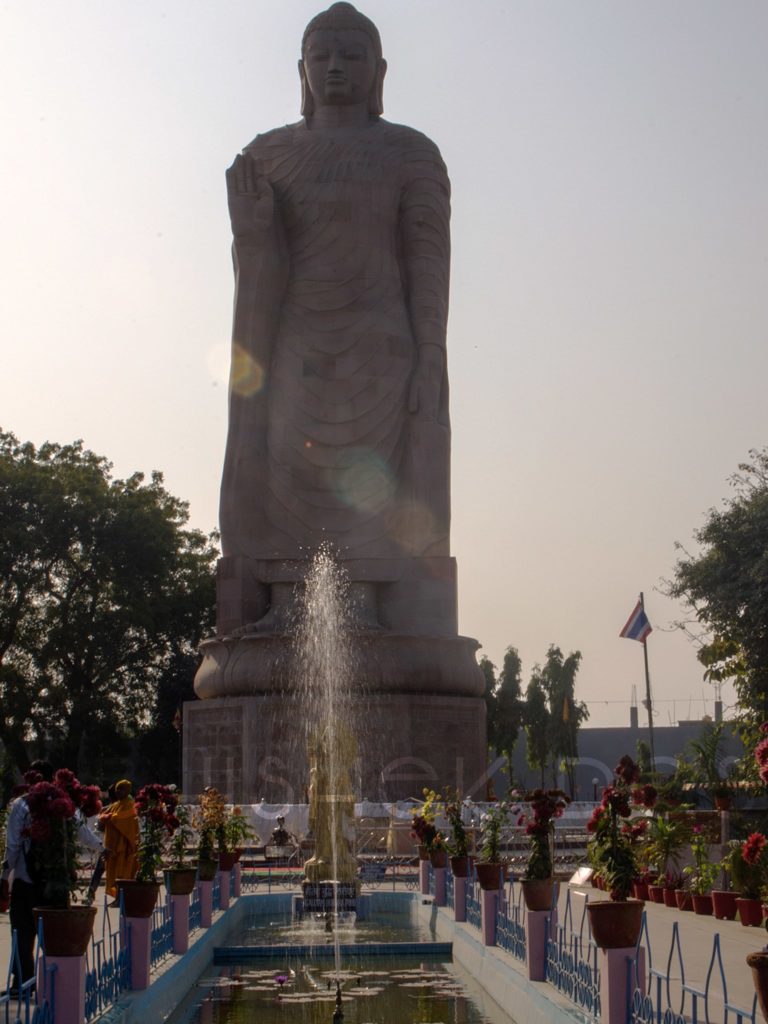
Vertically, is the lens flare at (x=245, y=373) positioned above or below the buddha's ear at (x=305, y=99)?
below

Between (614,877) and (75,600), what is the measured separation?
24.1 metres

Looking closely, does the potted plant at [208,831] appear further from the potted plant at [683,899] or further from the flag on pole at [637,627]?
the flag on pole at [637,627]

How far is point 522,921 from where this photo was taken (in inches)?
344

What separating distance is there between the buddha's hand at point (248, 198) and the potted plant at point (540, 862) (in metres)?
14.2

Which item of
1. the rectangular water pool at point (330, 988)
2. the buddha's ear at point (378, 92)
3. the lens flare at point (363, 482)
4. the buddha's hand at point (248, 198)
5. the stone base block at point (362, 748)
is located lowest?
the rectangular water pool at point (330, 988)

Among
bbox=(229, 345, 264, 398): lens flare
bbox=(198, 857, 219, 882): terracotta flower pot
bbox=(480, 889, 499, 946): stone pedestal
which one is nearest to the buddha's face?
bbox=(229, 345, 264, 398): lens flare

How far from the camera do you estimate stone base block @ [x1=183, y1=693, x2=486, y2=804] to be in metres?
18.9

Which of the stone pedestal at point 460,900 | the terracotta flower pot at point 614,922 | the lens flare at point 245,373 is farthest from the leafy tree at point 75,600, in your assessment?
the terracotta flower pot at point 614,922

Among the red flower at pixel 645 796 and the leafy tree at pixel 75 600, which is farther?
the leafy tree at pixel 75 600

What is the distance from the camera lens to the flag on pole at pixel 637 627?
24.6 m

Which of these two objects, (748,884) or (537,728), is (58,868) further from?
(537,728)

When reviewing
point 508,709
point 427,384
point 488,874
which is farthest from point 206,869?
point 508,709

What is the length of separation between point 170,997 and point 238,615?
13.3 meters

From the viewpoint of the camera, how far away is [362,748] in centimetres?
1900
